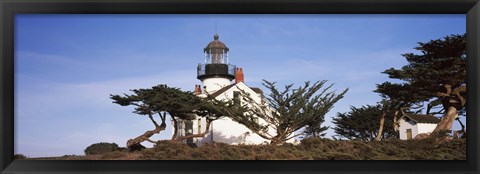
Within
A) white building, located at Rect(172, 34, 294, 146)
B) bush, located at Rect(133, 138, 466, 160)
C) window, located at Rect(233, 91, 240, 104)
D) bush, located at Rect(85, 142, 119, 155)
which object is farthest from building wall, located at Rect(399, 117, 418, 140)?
bush, located at Rect(85, 142, 119, 155)

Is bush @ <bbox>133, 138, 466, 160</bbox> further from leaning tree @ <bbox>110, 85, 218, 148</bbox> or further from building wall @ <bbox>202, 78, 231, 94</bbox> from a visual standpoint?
building wall @ <bbox>202, 78, 231, 94</bbox>

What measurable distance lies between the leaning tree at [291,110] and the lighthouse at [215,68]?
9.38ft

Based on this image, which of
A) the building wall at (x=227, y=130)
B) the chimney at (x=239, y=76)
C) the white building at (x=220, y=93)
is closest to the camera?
the white building at (x=220, y=93)

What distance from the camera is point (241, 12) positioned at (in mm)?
3186

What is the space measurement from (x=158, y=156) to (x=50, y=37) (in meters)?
2.02

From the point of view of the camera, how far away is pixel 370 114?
8258 mm

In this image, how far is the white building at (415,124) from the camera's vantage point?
7572mm

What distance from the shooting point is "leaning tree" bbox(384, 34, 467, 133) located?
6.92 meters

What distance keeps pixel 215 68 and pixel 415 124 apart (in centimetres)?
492

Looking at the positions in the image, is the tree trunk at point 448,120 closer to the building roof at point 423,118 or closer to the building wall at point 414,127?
the building wall at point 414,127

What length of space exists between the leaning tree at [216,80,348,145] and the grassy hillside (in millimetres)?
1165

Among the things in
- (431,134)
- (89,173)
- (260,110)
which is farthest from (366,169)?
(260,110)

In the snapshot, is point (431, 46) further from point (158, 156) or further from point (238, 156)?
point (158, 156)

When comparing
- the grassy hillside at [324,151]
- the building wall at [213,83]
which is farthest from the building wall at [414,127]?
the building wall at [213,83]
